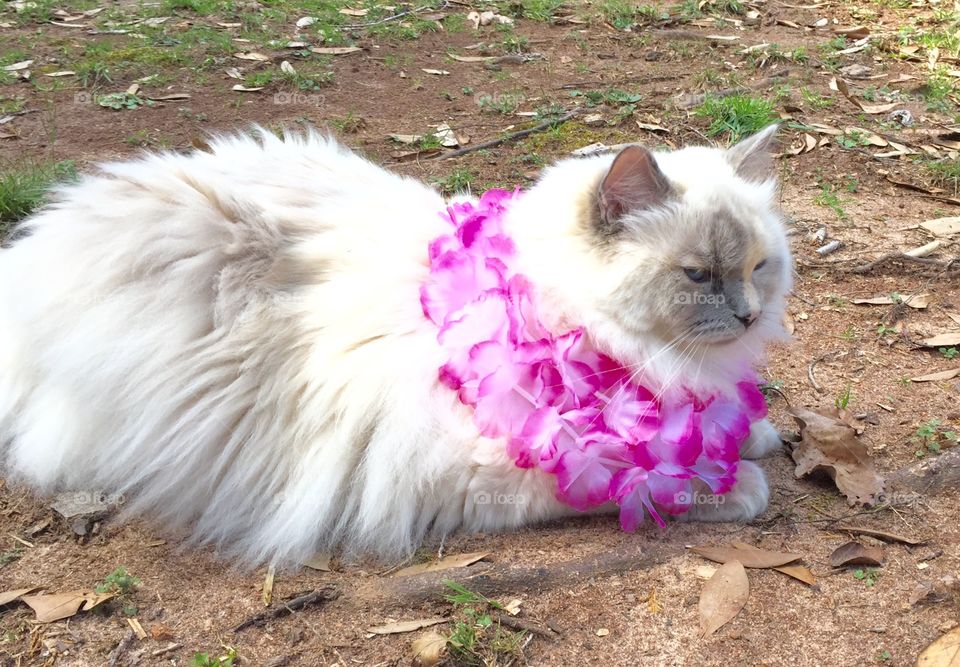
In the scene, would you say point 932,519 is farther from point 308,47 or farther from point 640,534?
point 308,47

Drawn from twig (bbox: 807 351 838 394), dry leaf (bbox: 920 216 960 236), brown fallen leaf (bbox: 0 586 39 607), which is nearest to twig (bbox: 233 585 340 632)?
brown fallen leaf (bbox: 0 586 39 607)

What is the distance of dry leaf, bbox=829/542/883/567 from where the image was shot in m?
2.27

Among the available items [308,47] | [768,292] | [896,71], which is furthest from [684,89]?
[768,292]

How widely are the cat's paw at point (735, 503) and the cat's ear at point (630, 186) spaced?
35.4 inches

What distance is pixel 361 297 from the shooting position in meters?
2.50

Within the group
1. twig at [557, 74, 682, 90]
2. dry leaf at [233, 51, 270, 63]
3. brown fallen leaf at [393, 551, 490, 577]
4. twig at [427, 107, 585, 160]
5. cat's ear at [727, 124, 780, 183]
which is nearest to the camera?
brown fallen leaf at [393, 551, 490, 577]

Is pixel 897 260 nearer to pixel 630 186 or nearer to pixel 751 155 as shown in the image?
pixel 751 155

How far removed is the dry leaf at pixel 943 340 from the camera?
335cm

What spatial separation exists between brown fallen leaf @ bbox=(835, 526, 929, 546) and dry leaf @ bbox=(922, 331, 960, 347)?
1276mm

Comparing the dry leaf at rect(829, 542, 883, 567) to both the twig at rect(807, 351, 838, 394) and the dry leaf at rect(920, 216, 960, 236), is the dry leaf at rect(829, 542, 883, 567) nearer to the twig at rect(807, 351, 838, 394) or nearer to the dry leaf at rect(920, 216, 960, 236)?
the twig at rect(807, 351, 838, 394)

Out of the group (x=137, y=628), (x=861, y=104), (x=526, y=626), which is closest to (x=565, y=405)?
(x=526, y=626)

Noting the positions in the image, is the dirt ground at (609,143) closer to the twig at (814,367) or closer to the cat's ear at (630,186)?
the twig at (814,367)

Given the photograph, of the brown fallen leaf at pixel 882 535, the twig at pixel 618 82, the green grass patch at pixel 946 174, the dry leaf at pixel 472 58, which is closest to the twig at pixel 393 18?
the dry leaf at pixel 472 58

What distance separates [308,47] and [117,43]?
1456 mm
